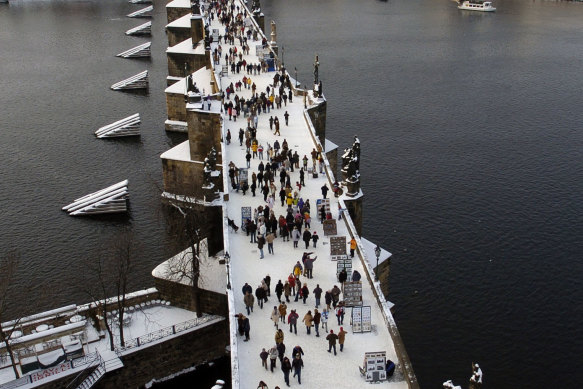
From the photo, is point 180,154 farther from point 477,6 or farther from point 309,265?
point 477,6

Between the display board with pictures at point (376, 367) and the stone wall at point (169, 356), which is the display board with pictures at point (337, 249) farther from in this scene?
the display board with pictures at point (376, 367)

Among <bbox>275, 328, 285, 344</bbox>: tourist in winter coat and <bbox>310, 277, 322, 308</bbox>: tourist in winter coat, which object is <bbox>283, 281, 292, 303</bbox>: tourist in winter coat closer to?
<bbox>310, 277, 322, 308</bbox>: tourist in winter coat

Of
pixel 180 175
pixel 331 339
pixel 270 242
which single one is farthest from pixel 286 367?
pixel 180 175

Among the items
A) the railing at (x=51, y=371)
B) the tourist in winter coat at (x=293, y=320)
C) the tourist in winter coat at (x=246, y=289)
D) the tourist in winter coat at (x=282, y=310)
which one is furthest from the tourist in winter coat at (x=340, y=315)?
the railing at (x=51, y=371)

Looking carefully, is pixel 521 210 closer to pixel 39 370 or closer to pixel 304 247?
pixel 304 247

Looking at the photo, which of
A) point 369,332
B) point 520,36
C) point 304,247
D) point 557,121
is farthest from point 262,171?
point 520,36
